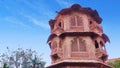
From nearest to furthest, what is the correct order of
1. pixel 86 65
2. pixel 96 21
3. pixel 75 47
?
pixel 86 65 < pixel 75 47 < pixel 96 21

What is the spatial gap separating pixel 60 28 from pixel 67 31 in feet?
4.56

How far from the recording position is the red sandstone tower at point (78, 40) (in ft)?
65.2

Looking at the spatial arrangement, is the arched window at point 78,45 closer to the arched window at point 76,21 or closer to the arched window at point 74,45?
the arched window at point 74,45

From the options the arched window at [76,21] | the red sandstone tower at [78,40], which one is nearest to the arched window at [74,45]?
the red sandstone tower at [78,40]

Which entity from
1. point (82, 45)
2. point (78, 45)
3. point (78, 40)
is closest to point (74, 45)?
point (78, 45)

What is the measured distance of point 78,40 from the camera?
2133 centimetres

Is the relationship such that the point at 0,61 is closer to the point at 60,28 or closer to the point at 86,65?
the point at 60,28

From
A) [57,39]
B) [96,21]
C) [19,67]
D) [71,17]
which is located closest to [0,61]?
[19,67]

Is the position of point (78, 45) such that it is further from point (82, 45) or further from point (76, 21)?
point (76, 21)

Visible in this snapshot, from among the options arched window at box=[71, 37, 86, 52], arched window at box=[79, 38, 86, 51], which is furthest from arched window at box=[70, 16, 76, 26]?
arched window at box=[79, 38, 86, 51]

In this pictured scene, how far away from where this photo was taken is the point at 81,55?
66.4ft

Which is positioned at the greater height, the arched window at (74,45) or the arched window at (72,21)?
the arched window at (72,21)

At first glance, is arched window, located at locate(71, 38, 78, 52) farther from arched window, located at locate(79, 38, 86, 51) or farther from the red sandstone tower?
arched window, located at locate(79, 38, 86, 51)

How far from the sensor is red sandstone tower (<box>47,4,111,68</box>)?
19.9 m
